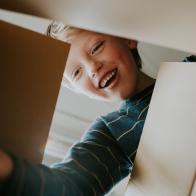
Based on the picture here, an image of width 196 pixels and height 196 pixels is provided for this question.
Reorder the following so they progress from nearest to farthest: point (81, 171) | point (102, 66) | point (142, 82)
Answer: point (81, 171) < point (102, 66) < point (142, 82)

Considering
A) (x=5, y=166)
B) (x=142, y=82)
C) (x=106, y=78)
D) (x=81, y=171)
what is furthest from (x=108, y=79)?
(x=5, y=166)

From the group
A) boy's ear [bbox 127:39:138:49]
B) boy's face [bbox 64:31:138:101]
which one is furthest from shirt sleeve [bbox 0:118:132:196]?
boy's ear [bbox 127:39:138:49]

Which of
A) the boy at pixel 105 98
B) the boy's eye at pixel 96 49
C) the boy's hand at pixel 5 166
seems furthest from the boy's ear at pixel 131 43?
the boy's hand at pixel 5 166

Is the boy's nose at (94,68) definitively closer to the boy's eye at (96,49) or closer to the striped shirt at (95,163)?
the boy's eye at (96,49)

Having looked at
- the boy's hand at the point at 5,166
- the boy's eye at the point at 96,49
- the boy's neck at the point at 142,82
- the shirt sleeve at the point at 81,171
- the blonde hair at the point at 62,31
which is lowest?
the shirt sleeve at the point at 81,171

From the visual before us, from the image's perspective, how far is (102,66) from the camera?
2.66 ft

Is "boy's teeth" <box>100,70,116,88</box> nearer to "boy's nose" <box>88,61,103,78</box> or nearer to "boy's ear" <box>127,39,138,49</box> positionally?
"boy's nose" <box>88,61,103,78</box>

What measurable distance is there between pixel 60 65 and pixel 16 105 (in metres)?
0.09

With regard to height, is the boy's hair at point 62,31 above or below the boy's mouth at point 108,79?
above

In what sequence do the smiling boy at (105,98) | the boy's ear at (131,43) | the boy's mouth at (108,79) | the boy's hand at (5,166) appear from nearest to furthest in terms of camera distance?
the boy's hand at (5,166)
the smiling boy at (105,98)
the boy's mouth at (108,79)
the boy's ear at (131,43)

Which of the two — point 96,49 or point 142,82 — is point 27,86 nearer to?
point 96,49

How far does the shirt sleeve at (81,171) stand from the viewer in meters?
0.50

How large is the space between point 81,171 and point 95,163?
6 centimetres

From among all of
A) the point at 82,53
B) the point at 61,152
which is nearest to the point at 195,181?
the point at 82,53
